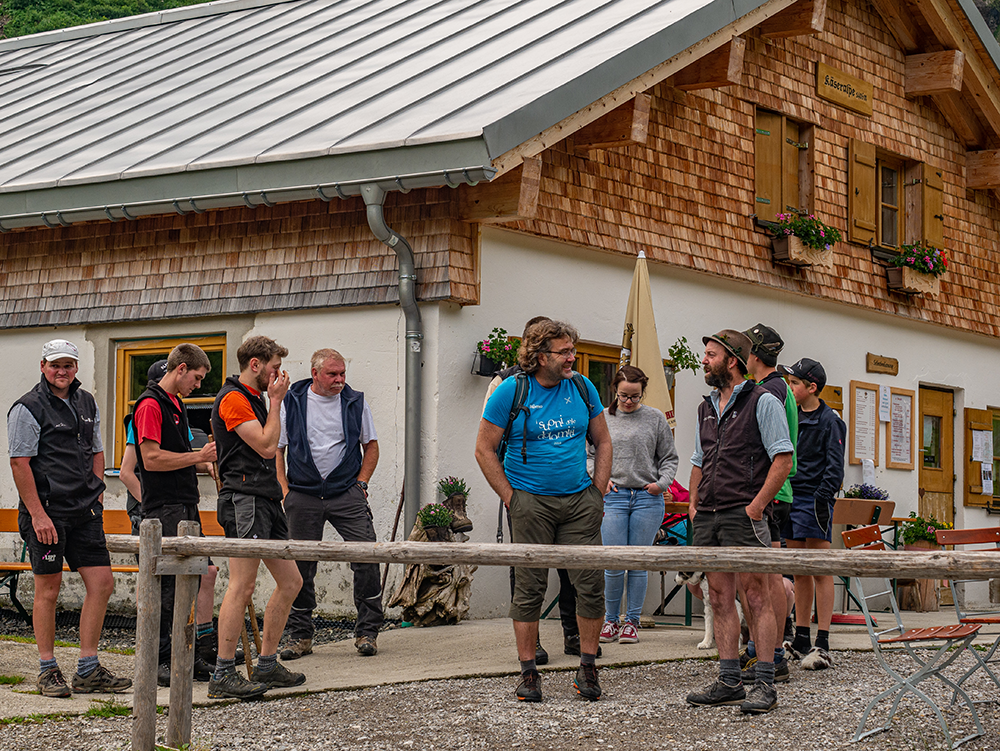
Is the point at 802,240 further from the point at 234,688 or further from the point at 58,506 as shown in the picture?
the point at 58,506

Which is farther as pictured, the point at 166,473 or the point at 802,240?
the point at 802,240

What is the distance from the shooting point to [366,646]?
7.96 m

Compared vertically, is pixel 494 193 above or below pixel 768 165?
below

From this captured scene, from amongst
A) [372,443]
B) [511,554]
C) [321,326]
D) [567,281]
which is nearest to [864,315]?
[567,281]

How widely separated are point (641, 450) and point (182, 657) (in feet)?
11.9

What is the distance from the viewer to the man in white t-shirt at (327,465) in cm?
782

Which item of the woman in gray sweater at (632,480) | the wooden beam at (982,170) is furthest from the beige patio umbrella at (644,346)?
the wooden beam at (982,170)

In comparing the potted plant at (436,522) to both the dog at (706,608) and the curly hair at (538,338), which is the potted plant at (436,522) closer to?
the dog at (706,608)

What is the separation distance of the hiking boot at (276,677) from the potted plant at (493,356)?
333 cm

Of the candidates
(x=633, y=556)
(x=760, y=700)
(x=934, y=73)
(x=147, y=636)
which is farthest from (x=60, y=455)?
(x=934, y=73)

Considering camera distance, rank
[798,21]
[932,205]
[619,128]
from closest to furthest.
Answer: [619,128] < [798,21] < [932,205]

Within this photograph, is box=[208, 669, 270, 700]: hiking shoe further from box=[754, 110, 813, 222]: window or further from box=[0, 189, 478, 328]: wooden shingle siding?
box=[754, 110, 813, 222]: window

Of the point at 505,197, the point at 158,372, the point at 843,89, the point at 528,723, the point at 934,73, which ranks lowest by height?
the point at 528,723

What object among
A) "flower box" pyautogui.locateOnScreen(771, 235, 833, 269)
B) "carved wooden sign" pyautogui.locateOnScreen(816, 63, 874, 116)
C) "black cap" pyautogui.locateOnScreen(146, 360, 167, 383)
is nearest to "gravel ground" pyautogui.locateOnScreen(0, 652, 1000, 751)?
"black cap" pyautogui.locateOnScreen(146, 360, 167, 383)
